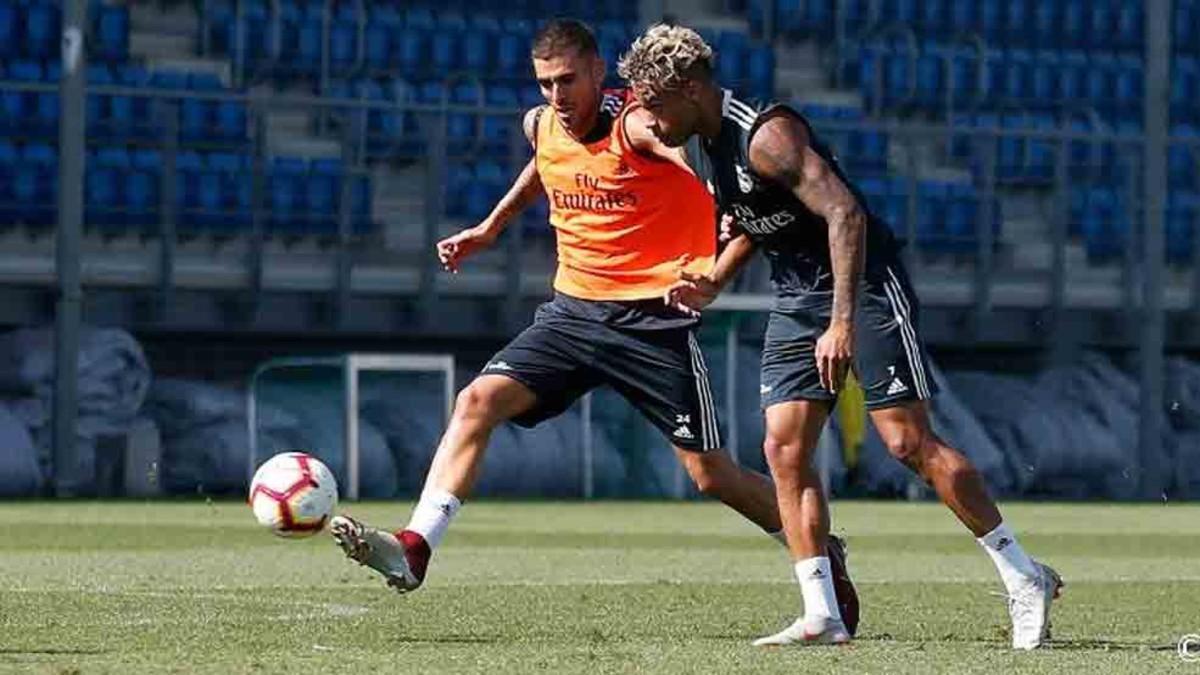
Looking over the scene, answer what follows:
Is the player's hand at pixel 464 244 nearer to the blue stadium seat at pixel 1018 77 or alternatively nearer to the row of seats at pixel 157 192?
the row of seats at pixel 157 192

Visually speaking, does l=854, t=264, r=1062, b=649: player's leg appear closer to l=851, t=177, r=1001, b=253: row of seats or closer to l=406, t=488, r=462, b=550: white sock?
l=406, t=488, r=462, b=550: white sock

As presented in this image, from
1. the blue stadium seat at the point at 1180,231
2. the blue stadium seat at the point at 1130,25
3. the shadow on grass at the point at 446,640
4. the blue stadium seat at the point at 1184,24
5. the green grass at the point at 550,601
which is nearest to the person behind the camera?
the green grass at the point at 550,601

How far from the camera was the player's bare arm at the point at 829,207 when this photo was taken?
7855mm

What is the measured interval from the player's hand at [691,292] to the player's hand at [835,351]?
70cm

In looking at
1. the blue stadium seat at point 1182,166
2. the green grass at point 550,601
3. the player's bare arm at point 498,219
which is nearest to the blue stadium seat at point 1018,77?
the blue stadium seat at point 1182,166

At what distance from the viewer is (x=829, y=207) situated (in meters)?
7.93

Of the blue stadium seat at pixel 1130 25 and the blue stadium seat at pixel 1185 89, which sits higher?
the blue stadium seat at pixel 1130 25

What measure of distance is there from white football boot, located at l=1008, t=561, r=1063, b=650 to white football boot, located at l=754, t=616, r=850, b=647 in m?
0.48

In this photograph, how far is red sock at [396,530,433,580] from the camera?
834 centimetres

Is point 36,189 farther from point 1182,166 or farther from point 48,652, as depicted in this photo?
point 48,652

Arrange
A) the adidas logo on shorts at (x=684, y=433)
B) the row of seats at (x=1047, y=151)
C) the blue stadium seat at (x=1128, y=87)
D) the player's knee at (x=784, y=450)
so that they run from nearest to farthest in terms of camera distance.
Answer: the player's knee at (x=784, y=450), the adidas logo on shorts at (x=684, y=433), the row of seats at (x=1047, y=151), the blue stadium seat at (x=1128, y=87)

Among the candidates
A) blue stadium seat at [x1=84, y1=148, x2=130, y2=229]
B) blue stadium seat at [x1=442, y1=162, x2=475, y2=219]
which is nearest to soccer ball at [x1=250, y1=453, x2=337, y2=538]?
blue stadium seat at [x1=84, y1=148, x2=130, y2=229]

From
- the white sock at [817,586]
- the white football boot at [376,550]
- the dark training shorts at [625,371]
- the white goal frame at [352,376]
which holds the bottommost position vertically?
the white goal frame at [352,376]

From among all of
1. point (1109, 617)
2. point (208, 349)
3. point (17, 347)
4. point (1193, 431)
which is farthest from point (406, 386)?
point (1109, 617)
